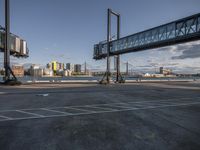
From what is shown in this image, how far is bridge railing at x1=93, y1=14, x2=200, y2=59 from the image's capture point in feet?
82.1

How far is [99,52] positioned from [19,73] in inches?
2055

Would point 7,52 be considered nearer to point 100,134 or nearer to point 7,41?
point 7,41

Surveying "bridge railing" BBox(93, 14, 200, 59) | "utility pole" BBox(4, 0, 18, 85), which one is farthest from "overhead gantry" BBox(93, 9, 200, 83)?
"utility pole" BBox(4, 0, 18, 85)

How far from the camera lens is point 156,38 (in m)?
31.4

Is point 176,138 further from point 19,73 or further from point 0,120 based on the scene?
point 19,73

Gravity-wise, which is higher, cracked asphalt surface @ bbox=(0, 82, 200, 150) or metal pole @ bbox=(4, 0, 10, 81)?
metal pole @ bbox=(4, 0, 10, 81)

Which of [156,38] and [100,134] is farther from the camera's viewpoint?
[156,38]

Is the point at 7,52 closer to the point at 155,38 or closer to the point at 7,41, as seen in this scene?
the point at 7,41

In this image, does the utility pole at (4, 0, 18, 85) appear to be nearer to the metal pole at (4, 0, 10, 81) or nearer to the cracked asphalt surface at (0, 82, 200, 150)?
the metal pole at (4, 0, 10, 81)

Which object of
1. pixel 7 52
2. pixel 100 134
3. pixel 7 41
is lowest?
pixel 100 134

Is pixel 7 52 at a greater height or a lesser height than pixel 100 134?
greater

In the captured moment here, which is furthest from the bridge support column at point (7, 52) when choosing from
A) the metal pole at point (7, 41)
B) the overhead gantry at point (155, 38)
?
the overhead gantry at point (155, 38)

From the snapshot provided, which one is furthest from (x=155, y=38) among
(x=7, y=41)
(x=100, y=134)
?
(x=100, y=134)

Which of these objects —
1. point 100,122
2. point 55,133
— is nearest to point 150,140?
point 100,122
